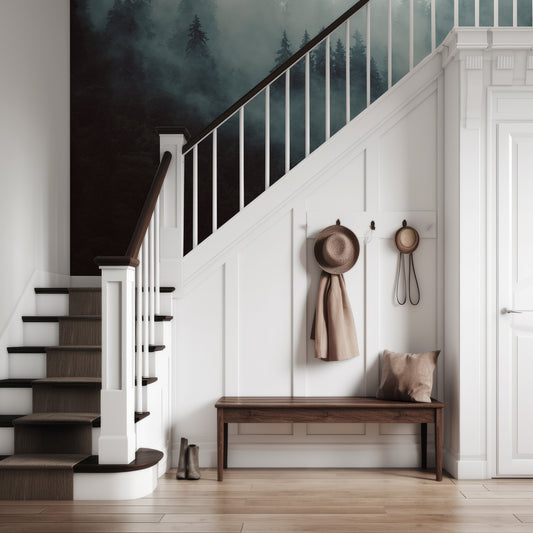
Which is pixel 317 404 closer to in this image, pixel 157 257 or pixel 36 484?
pixel 157 257

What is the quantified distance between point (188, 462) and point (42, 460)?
A: 890 mm

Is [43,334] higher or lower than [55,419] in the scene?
higher

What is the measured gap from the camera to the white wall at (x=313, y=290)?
4312 millimetres

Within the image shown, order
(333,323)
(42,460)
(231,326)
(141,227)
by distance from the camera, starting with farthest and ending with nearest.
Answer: (231,326), (333,323), (141,227), (42,460)

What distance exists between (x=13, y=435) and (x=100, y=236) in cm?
223

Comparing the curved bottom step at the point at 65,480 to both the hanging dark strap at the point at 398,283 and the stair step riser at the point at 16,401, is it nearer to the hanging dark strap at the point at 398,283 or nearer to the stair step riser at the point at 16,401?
the stair step riser at the point at 16,401

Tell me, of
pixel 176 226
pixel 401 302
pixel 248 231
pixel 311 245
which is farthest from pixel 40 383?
pixel 401 302

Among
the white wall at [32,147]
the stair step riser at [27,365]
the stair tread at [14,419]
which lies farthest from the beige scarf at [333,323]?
the white wall at [32,147]

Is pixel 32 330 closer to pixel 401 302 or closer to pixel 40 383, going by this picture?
pixel 40 383

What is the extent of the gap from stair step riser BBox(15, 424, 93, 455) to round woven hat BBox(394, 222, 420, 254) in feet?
7.36

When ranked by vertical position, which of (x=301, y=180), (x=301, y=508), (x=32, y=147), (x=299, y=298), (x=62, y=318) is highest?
(x=32, y=147)

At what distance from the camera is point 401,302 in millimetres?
4348

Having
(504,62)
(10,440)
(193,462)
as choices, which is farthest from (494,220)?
(10,440)

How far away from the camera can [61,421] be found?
3.55 m
